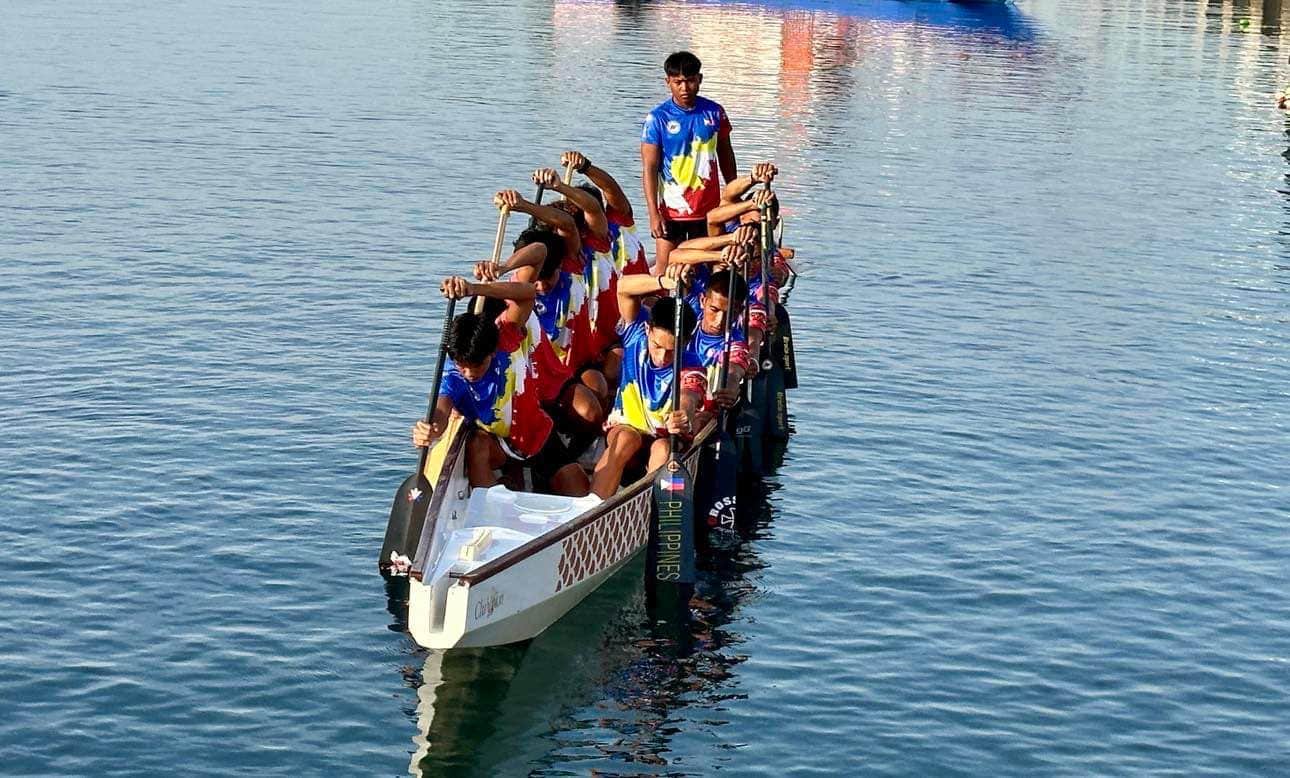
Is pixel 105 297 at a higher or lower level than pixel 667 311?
lower

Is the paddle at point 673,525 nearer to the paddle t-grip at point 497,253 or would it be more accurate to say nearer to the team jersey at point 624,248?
the paddle t-grip at point 497,253

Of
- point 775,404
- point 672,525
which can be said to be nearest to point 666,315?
point 672,525

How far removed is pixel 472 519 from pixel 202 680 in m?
2.57

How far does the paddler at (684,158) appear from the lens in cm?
2139

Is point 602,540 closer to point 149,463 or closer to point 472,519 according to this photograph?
point 472,519

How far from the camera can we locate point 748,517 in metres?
20.1

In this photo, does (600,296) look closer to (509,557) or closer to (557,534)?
(557,534)

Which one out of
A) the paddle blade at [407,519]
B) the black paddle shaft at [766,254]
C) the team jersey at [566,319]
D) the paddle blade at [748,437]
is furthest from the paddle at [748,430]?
the paddle blade at [407,519]

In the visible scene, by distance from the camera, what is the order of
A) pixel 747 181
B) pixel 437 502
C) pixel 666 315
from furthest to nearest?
1. pixel 747 181
2. pixel 666 315
3. pixel 437 502

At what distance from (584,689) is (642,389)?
3.30m

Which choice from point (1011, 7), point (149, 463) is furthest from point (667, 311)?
point (1011, 7)

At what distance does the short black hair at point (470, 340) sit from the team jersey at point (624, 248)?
165 inches

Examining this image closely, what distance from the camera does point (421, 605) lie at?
14.3 meters

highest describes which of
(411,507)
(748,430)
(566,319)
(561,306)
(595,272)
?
(595,272)
